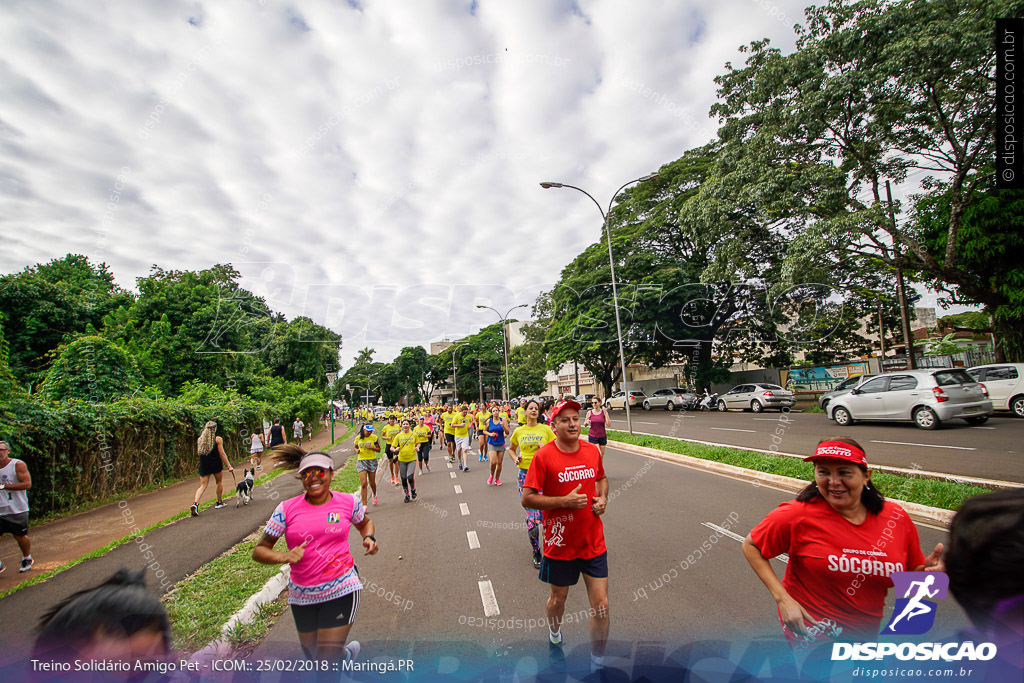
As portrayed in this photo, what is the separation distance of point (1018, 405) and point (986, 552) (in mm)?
18595

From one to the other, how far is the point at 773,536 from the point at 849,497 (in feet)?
1.25

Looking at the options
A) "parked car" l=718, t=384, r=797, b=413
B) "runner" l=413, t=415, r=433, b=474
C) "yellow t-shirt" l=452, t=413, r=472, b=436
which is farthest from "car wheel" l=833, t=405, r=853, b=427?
"runner" l=413, t=415, r=433, b=474

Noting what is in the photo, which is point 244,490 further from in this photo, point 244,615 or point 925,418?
point 925,418

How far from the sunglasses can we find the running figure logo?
293cm

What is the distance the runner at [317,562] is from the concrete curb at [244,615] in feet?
1.17

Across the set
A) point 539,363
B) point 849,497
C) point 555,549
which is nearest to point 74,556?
point 555,549

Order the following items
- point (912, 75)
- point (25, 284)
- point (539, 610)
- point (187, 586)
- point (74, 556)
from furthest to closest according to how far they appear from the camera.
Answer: point (25, 284) < point (912, 75) < point (74, 556) < point (187, 586) < point (539, 610)

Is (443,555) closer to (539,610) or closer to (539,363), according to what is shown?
(539,610)

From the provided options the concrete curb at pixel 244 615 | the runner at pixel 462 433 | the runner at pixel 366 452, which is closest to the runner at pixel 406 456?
the runner at pixel 366 452

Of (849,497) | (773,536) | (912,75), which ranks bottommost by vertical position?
(773,536)

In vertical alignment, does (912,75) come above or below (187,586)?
above

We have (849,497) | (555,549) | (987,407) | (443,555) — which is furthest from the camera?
(987,407)

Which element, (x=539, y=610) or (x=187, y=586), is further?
(x=187, y=586)

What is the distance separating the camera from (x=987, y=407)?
12.4 metres
